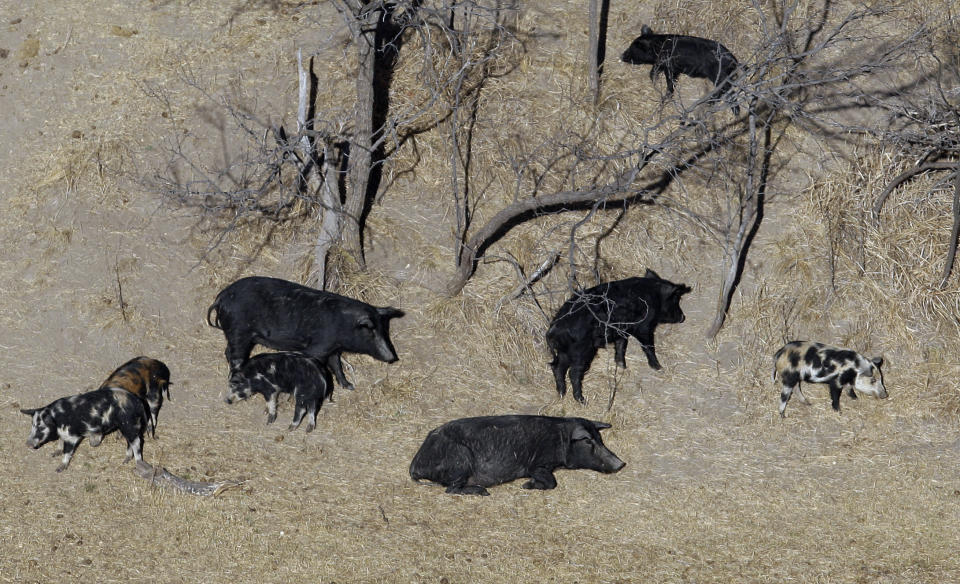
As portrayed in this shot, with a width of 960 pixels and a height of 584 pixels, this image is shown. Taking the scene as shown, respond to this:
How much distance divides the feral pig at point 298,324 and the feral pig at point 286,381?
618 millimetres

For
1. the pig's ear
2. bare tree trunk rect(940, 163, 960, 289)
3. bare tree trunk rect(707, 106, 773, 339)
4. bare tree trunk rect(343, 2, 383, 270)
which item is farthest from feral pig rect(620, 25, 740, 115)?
the pig's ear

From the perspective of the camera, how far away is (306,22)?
17.3m

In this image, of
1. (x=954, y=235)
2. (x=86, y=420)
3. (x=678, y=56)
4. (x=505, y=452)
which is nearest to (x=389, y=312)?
(x=505, y=452)

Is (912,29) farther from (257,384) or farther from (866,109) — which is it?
(257,384)

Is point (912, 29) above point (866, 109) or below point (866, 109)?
above

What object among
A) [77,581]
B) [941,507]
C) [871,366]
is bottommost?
[77,581]

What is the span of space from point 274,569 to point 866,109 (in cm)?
1125

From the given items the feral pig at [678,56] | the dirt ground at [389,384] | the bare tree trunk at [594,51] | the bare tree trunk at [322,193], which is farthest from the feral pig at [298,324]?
the feral pig at [678,56]

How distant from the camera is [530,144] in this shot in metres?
15.9

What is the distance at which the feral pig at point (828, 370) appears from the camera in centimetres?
1264

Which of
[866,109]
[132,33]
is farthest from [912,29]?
[132,33]

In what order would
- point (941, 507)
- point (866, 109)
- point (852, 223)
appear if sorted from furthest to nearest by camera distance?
point (866, 109) → point (852, 223) → point (941, 507)

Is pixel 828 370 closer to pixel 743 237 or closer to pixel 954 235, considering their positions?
pixel 743 237

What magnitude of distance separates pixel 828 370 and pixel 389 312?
532cm
